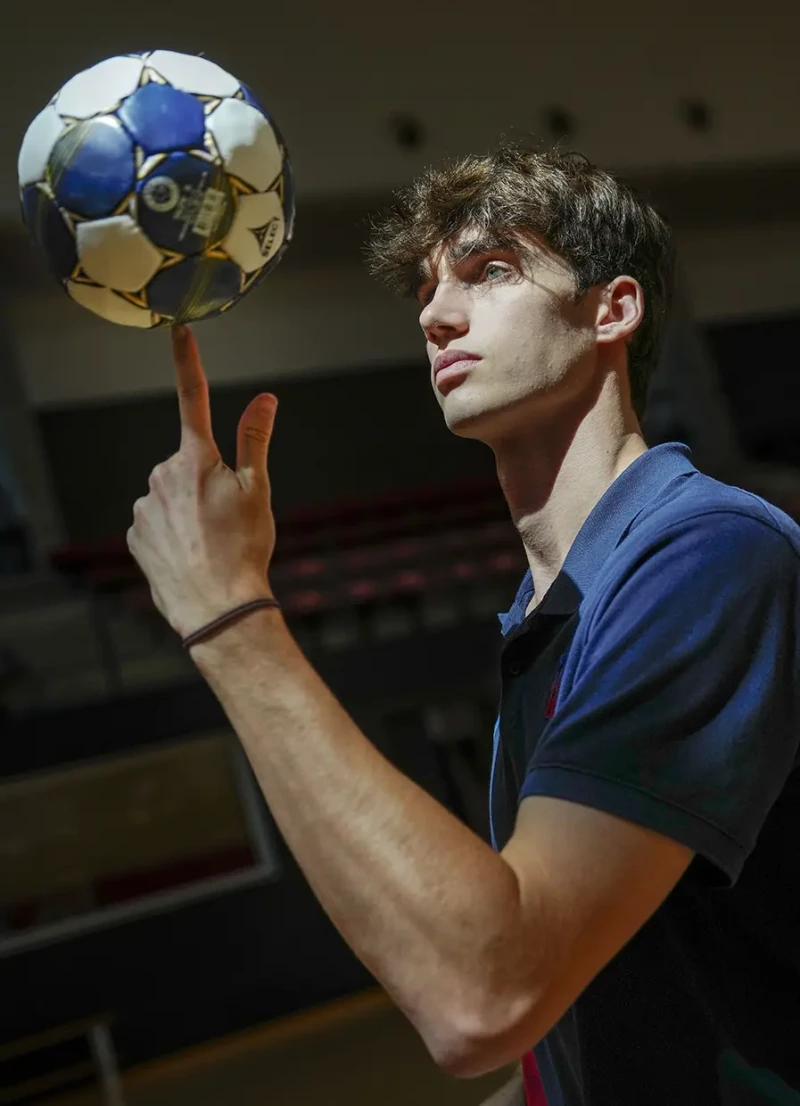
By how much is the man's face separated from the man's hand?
208 millimetres

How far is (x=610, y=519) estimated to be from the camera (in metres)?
0.92

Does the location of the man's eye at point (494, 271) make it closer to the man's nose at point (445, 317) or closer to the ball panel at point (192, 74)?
the man's nose at point (445, 317)

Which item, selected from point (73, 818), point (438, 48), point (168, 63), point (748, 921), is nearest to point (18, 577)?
point (73, 818)

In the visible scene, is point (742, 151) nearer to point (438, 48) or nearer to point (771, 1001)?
point (438, 48)

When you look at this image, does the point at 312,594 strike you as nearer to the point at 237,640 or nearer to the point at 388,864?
the point at 237,640

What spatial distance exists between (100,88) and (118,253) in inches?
7.1

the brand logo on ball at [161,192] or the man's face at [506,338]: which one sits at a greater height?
the brand logo on ball at [161,192]

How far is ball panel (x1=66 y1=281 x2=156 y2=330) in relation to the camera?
1.11 meters

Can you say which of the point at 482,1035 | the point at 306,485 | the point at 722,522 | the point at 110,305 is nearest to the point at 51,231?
the point at 110,305

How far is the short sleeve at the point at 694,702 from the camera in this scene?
0.70 metres

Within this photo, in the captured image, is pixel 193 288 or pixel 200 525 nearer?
pixel 200 525

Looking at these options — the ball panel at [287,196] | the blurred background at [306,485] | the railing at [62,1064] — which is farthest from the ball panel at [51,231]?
the railing at [62,1064]

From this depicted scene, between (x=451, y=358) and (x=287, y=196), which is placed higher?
(x=287, y=196)

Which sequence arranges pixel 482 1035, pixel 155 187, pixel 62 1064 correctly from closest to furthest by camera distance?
pixel 482 1035
pixel 155 187
pixel 62 1064
